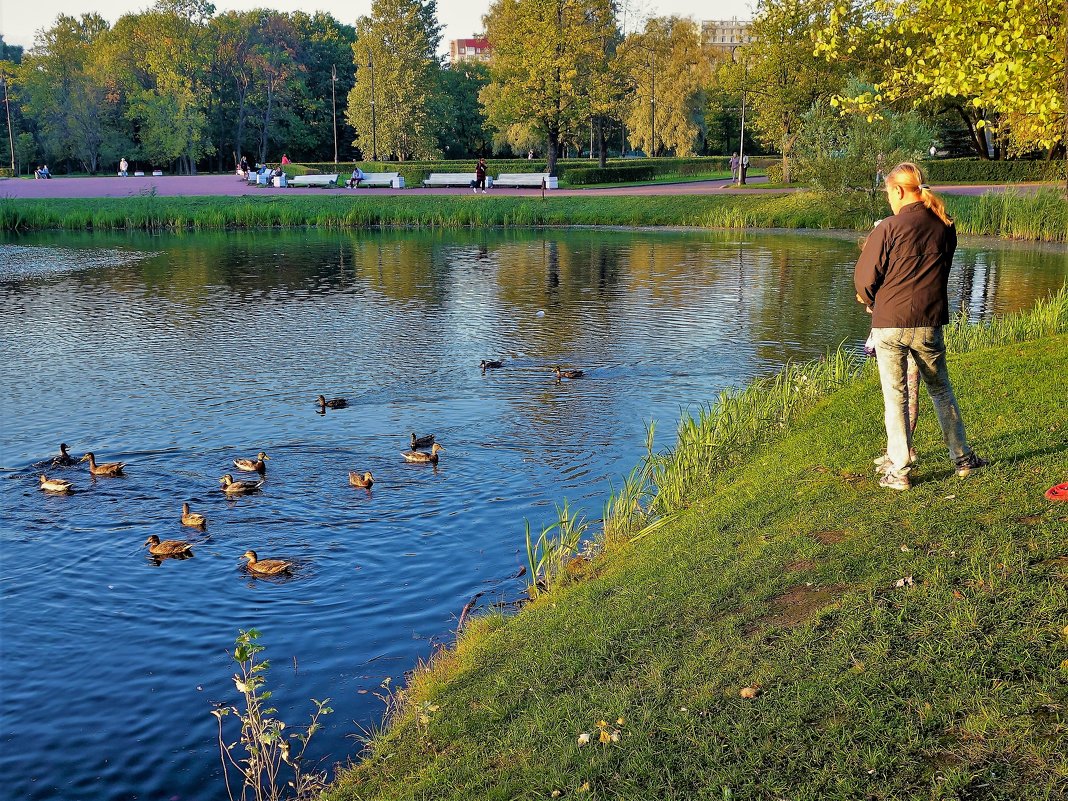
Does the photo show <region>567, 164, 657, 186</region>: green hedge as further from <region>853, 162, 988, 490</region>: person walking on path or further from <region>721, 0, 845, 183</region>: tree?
<region>853, 162, 988, 490</region>: person walking on path

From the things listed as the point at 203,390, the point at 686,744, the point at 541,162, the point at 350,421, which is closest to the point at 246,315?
the point at 203,390

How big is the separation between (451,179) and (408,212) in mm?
11874

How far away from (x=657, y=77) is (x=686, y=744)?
6857 centimetres

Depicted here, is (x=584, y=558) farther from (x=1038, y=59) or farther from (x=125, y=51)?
(x=125, y=51)

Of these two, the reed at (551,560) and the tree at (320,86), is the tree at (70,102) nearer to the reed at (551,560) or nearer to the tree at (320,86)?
the tree at (320,86)

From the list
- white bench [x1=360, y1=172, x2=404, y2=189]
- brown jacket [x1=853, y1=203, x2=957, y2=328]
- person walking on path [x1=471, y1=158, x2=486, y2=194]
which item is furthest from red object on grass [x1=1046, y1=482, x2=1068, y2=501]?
white bench [x1=360, y1=172, x2=404, y2=189]

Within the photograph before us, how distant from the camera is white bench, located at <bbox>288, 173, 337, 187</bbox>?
198ft

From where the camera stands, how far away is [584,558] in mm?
8648

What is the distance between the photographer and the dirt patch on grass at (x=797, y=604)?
604cm

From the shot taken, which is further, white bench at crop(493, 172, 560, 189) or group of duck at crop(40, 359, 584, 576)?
white bench at crop(493, 172, 560, 189)

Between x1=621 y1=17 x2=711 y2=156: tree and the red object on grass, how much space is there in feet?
204

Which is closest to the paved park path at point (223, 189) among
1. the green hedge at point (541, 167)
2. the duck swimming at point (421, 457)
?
the green hedge at point (541, 167)

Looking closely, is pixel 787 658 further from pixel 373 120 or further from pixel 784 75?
pixel 373 120

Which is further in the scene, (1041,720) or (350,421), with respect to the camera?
(350,421)
